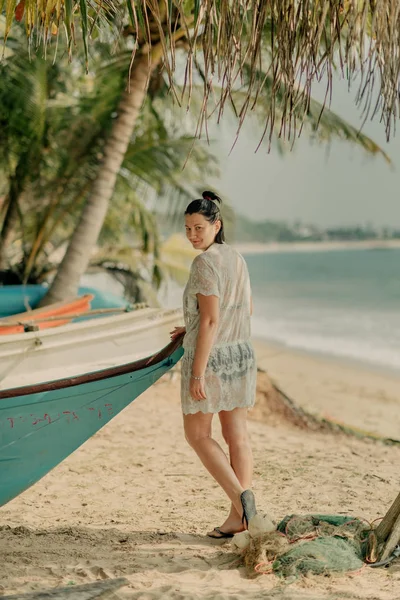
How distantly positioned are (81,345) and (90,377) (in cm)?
119

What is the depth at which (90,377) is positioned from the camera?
3.80 meters

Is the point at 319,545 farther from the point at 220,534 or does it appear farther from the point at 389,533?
the point at 220,534

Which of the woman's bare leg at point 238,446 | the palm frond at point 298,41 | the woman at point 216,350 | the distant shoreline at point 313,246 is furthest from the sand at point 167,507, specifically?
the distant shoreline at point 313,246

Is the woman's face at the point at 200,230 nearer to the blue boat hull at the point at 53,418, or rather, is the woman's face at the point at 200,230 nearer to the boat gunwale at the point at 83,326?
the blue boat hull at the point at 53,418

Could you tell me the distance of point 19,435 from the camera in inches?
147

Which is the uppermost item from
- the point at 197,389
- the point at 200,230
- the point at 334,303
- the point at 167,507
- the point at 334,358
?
the point at 200,230

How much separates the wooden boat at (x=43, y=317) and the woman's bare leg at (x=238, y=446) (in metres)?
1.73

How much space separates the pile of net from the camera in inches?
134

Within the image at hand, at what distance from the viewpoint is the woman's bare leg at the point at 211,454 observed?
3.64 meters

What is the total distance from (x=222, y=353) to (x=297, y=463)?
2194 millimetres

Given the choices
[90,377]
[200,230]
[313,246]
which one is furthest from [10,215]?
[313,246]

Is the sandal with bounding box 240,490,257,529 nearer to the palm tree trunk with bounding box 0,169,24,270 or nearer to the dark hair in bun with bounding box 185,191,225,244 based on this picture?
the dark hair in bun with bounding box 185,191,225,244

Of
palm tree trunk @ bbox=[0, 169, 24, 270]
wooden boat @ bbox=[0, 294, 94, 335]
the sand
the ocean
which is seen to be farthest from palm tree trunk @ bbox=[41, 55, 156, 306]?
the ocean

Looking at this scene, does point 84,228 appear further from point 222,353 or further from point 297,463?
point 222,353
